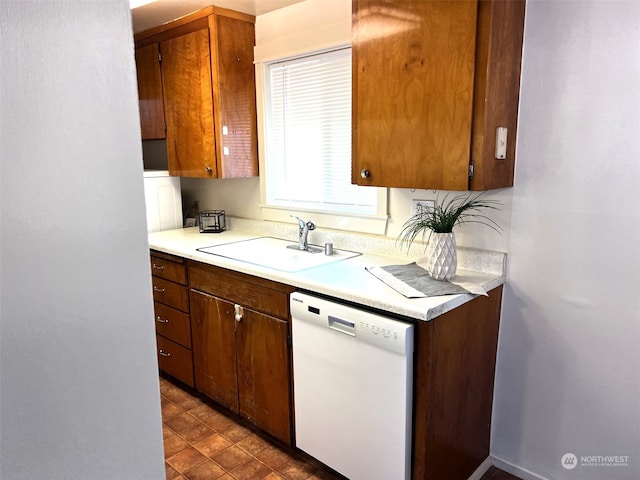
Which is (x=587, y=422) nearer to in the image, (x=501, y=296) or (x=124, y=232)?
(x=501, y=296)

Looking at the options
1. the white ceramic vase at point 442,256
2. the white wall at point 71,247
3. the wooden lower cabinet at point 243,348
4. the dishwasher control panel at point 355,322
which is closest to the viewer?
the white wall at point 71,247

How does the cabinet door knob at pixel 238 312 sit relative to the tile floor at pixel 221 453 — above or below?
above

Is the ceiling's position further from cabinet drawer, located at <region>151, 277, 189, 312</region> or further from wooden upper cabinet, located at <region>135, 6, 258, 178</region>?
cabinet drawer, located at <region>151, 277, 189, 312</region>

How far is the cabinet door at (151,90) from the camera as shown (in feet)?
10.1

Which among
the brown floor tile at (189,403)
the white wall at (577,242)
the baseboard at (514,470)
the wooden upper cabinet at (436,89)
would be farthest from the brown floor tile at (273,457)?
the wooden upper cabinet at (436,89)

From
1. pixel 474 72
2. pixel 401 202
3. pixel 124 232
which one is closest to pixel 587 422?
pixel 401 202

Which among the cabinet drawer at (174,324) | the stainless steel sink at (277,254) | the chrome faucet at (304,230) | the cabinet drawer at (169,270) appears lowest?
the cabinet drawer at (174,324)

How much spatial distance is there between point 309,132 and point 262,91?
436 millimetres

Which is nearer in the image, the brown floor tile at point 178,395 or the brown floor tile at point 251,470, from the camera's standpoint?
the brown floor tile at point 251,470

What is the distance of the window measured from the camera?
2473 millimetres

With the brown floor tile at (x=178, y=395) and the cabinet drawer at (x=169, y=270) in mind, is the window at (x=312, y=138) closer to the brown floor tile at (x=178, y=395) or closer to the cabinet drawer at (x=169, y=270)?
the cabinet drawer at (x=169, y=270)

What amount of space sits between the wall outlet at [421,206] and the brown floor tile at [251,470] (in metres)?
1.38

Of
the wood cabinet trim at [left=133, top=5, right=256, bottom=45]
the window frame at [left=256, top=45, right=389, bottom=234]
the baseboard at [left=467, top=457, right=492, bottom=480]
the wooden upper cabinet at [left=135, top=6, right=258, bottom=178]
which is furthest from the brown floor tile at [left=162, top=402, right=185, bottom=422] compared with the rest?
the wood cabinet trim at [left=133, top=5, right=256, bottom=45]

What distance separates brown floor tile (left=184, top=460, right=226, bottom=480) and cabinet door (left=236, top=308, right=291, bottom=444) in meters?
0.29
